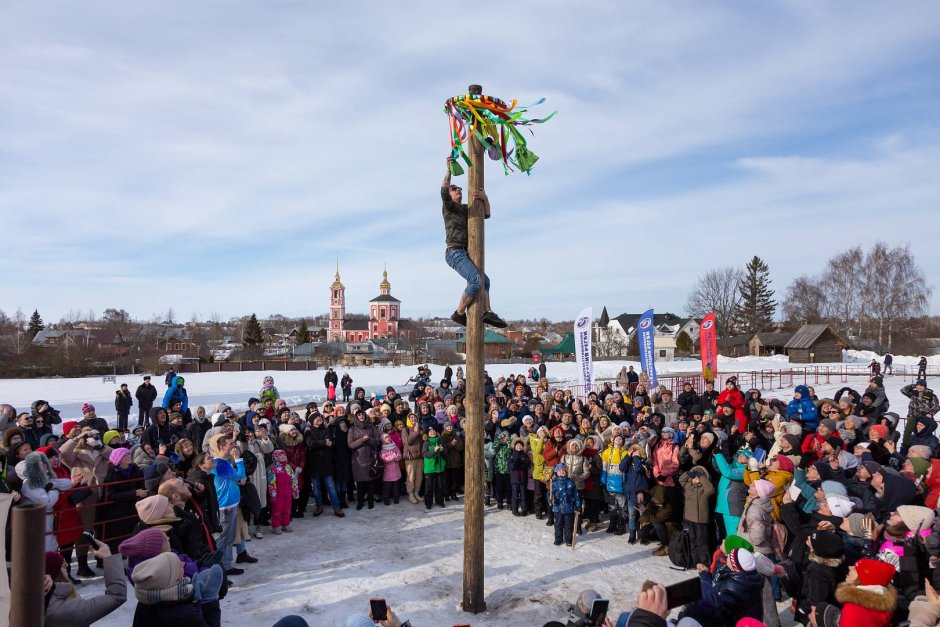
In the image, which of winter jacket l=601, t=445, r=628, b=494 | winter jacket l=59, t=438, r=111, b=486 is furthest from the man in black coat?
winter jacket l=601, t=445, r=628, b=494

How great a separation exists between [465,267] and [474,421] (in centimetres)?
168

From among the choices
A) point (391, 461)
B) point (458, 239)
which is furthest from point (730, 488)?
point (391, 461)

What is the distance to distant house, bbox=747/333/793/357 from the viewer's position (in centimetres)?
5891

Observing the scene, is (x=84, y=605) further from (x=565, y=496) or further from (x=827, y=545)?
(x=565, y=496)

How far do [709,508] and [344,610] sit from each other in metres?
4.65

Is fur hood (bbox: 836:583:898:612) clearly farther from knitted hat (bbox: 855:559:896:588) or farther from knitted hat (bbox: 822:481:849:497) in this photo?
knitted hat (bbox: 822:481:849:497)

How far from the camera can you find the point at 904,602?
15.9 feet

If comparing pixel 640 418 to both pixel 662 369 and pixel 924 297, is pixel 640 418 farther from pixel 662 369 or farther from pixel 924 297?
pixel 924 297

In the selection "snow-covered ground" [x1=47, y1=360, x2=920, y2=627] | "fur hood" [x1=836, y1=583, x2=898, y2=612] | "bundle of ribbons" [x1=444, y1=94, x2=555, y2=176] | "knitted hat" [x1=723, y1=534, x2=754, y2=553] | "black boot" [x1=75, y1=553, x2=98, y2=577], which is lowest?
"snow-covered ground" [x1=47, y1=360, x2=920, y2=627]

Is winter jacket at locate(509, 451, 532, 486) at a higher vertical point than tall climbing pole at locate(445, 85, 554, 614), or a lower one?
lower

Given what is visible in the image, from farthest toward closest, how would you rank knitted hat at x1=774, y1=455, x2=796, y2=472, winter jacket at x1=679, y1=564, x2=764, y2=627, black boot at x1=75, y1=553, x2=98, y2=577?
black boot at x1=75, y1=553, x2=98, y2=577, knitted hat at x1=774, y1=455, x2=796, y2=472, winter jacket at x1=679, y1=564, x2=764, y2=627

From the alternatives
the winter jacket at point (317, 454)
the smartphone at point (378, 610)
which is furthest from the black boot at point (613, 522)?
the smartphone at point (378, 610)

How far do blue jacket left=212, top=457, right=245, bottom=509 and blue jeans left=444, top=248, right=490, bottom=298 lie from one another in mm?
3742

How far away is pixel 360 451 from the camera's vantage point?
10117 mm
